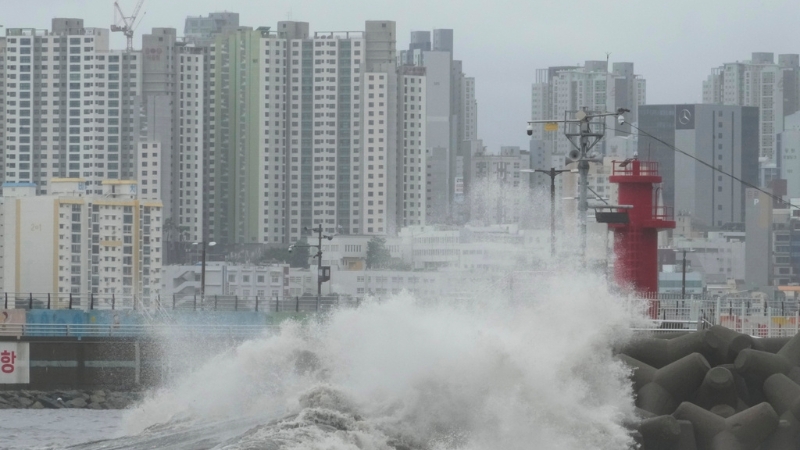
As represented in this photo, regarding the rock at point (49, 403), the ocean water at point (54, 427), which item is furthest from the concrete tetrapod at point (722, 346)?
the rock at point (49, 403)

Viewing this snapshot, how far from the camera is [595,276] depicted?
2120 centimetres

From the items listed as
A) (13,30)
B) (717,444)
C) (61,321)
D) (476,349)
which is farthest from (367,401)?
(13,30)

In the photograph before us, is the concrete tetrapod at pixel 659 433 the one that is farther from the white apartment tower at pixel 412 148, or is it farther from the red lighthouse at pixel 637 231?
the white apartment tower at pixel 412 148

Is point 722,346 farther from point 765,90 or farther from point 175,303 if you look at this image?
point 765,90

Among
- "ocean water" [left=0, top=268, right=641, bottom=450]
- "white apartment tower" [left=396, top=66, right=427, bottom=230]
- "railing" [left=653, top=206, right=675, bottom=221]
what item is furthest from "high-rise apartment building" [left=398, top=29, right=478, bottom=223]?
"ocean water" [left=0, top=268, right=641, bottom=450]

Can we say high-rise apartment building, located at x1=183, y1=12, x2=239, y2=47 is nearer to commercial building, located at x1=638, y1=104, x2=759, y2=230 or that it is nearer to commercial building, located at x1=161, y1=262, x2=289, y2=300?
commercial building, located at x1=638, y1=104, x2=759, y2=230

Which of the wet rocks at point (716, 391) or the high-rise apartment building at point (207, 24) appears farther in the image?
the high-rise apartment building at point (207, 24)

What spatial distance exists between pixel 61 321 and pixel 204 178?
98258mm

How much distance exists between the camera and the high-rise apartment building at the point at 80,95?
448ft

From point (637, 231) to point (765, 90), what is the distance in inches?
6266

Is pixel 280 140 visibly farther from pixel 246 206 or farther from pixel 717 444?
pixel 717 444

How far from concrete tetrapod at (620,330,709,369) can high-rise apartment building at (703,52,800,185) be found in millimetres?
A: 154182

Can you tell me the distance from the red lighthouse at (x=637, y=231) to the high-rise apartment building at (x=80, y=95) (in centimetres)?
11450


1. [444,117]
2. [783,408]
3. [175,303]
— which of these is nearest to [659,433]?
[783,408]
